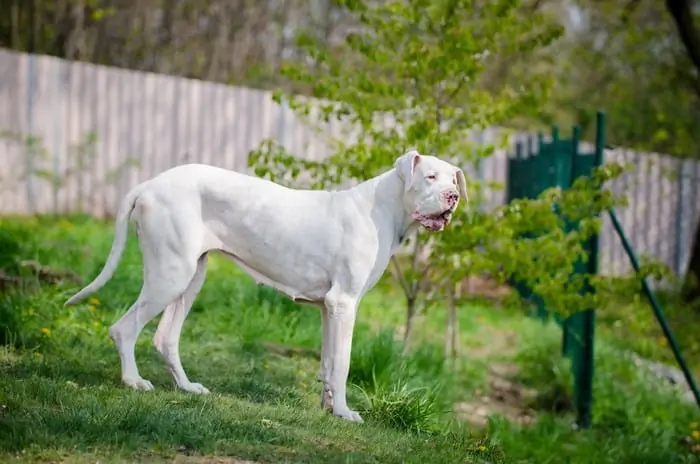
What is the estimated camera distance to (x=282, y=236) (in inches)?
216

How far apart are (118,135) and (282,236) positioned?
8.62 metres

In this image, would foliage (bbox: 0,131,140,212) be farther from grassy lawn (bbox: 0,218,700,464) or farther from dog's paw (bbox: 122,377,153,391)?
dog's paw (bbox: 122,377,153,391)

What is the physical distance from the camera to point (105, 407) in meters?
4.79

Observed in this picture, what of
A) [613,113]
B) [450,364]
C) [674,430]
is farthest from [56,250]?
[613,113]

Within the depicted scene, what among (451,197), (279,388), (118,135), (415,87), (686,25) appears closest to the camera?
(451,197)

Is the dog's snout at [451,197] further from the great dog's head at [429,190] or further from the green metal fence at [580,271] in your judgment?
the green metal fence at [580,271]

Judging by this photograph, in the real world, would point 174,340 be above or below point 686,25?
below

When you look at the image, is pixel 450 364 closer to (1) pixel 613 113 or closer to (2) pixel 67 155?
(2) pixel 67 155

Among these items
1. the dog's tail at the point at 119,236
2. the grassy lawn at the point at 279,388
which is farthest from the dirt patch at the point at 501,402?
the dog's tail at the point at 119,236

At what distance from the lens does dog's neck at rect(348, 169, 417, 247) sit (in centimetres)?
558

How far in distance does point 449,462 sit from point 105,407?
5.02ft

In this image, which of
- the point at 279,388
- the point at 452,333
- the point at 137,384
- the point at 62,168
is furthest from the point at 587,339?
the point at 62,168

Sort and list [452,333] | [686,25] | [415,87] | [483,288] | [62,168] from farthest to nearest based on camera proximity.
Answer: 1. [483,288]
2. [62,168]
3. [686,25]
4. [452,333]
5. [415,87]

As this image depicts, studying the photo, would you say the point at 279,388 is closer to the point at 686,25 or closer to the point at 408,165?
the point at 408,165
